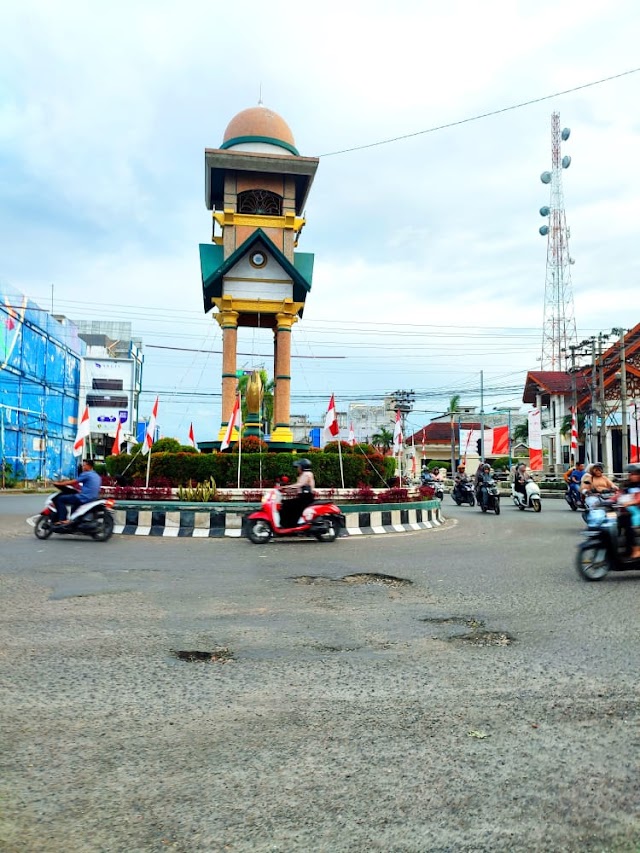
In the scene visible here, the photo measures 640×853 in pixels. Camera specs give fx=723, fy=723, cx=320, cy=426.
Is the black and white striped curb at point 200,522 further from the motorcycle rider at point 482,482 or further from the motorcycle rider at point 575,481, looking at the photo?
the motorcycle rider at point 575,481

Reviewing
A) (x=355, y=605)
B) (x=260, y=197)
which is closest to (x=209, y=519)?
(x=355, y=605)

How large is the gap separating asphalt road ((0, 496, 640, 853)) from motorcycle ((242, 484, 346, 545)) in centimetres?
442

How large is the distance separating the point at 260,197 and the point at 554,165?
1354 inches

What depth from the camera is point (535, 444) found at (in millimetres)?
35125

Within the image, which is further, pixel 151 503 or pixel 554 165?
pixel 554 165

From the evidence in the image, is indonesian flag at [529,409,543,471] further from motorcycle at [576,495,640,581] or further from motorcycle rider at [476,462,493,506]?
motorcycle at [576,495,640,581]

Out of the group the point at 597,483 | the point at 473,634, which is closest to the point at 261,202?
the point at 597,483

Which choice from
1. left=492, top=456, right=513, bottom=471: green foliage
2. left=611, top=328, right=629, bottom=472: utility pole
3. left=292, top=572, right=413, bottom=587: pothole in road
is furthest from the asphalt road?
left=492, top=456, right=513, bottom=471: green foliage

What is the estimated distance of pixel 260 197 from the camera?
23.0 meters

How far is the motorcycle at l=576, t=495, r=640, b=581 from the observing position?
759 centimetres

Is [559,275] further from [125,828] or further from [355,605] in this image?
[125,828]

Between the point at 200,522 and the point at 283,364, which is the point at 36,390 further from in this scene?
the point at 200,522

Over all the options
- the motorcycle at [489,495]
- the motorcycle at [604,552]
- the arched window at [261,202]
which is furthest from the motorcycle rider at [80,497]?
the arched window at [261,202]

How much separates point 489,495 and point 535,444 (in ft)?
53.5
